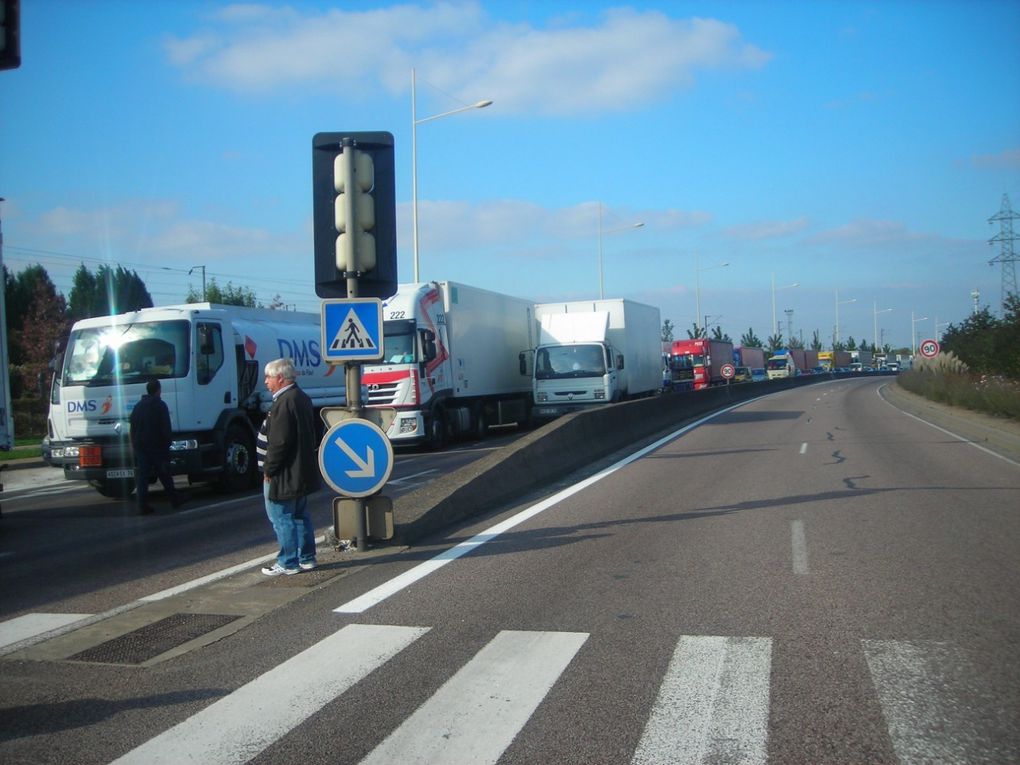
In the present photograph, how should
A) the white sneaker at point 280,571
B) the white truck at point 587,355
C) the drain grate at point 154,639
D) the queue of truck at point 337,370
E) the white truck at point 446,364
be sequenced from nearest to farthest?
the drain grate at point 154,639 → the white sneaker at point 280,571 → the queue of truck at point 337,370 → the white truck at point 446,364 → the white truck at point 587,355

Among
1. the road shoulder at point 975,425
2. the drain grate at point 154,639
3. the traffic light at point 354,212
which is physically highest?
the traffic light at point 354,212

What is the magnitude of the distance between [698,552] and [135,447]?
8.45 meters

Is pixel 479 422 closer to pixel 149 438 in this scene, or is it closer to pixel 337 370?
pixel 337 370

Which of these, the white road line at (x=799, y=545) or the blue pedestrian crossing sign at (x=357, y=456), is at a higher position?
the blue pedestrian crossing sign at (x=357, y=456)

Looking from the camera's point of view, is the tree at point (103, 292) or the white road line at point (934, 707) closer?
the white road line at point (934, 707)

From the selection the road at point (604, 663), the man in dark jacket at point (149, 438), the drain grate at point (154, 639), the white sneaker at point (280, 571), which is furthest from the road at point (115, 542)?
A: the road at point (604, 663)

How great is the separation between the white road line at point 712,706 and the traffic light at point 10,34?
621cm

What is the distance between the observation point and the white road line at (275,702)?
14.3ft

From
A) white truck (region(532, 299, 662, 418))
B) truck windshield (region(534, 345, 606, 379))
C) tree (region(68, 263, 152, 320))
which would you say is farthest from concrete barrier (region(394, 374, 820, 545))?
tree (region(68, 263, 152, 320))

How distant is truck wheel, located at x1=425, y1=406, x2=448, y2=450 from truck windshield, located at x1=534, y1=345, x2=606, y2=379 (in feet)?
15.4

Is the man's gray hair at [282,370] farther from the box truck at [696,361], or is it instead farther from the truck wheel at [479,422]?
the box truck at [696,361]

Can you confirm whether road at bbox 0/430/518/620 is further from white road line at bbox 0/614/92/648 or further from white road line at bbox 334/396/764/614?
white road line at bbox 334/396/764/614

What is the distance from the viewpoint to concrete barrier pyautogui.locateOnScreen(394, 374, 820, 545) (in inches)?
402

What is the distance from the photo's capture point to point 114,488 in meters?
15.8
